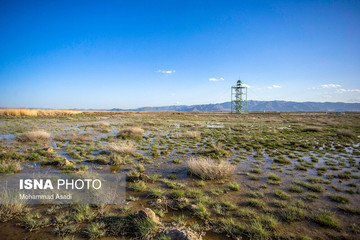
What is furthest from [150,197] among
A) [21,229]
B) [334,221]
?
[334,221]

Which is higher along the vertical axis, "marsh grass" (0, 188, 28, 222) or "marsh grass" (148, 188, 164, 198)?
"marsh grass" (0, 188, 28, 222)

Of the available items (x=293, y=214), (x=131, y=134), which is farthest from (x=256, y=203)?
(x=131, y=134)

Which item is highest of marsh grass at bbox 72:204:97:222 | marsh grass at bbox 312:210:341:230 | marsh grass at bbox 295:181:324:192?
marsh grass at bbox 72:204:97:222

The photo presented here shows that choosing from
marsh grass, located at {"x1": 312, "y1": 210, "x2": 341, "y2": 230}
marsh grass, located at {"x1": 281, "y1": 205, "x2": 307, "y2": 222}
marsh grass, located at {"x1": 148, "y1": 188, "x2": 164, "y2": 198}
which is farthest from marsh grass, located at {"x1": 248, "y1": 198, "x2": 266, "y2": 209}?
marsh grass, located at {"x1": 148, "y1": 188, "x2": 164, "y2": 198}

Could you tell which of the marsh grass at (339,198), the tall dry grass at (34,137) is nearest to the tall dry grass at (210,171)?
the marsh grass at (339,198)

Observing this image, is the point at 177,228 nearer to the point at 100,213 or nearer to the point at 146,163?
the point at 100,213

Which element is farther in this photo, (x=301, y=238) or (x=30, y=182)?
(x=30, y=182)

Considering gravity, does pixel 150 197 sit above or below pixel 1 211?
below

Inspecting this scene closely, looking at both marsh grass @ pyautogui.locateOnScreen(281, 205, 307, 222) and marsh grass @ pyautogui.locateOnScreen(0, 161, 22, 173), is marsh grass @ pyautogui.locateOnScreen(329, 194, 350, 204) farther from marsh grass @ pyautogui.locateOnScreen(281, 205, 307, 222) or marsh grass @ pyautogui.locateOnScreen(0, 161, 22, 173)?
marsh grass @ pyautogui.locateOnScreen(0, 161, 22, 173)

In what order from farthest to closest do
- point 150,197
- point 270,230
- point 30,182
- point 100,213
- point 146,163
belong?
point 146,163
point 30,182
point 150,197
point 100,213
point 270,230

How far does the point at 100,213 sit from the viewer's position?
460cm

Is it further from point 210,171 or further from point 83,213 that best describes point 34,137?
point 210,171

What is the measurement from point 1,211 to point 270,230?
283 inches

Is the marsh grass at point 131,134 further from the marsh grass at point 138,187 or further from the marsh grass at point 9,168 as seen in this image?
the marsh grass at point 138,187
